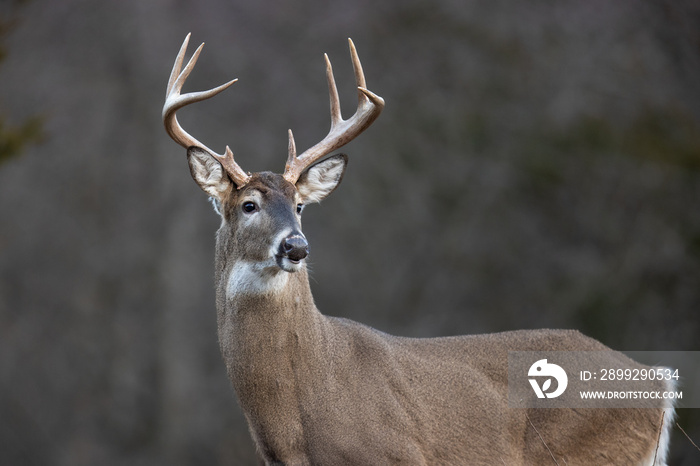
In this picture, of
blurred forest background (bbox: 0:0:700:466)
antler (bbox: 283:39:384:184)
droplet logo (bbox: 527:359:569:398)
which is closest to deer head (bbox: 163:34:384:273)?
antler (bbox: 283:39:384:184)

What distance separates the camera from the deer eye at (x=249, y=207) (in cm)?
583

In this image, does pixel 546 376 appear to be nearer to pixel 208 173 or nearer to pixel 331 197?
pixel 208 173

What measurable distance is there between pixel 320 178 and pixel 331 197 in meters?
7.96

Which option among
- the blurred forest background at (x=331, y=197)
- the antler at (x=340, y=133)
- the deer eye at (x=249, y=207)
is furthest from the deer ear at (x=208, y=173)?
the blurred forest background at (x=331, y=197)

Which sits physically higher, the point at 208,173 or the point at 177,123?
the point at 177,123

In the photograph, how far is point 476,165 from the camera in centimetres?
1442

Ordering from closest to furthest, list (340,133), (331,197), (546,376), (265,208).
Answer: (265,208) → (546,376) → (340,133) → (331,197)

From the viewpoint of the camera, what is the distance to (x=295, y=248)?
5.41 m

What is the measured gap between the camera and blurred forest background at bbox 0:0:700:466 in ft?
45.0

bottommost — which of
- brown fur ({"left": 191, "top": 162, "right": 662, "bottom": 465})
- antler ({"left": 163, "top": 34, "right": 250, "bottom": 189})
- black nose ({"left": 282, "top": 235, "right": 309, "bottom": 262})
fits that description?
brown fur ({"left": 191, "top": 162, "right": 662, "bottom": 465})

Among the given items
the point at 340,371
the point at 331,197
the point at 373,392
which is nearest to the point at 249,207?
the point at 340,371

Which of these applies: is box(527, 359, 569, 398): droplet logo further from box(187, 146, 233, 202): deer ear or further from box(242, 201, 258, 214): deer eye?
box(187, 146, 233, 202): deer ear

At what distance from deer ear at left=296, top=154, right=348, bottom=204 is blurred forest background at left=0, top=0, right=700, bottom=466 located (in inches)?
288

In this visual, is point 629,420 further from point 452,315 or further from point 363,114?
point 452,315
